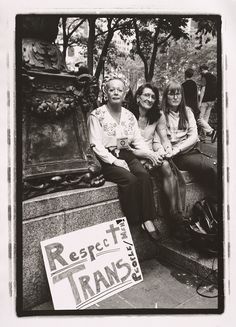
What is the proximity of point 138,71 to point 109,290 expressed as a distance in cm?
141

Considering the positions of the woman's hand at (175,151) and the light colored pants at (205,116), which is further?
the woman's hand at (175,151)

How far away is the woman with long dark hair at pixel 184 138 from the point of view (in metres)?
2.23

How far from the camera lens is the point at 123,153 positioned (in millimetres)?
2273

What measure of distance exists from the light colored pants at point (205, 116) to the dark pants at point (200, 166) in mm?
191

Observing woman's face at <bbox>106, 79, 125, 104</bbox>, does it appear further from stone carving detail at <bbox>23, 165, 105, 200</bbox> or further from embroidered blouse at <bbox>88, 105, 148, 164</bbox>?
stone carving detail at <bbox>23, 165, 105, 200</bbox>

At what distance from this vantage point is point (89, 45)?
2051 mm

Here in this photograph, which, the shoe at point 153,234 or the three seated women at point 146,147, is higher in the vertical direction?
the three seated women at point 146,147

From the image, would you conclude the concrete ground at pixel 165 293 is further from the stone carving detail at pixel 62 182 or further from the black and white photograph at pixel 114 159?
the stone carving detail at pixel 62 182

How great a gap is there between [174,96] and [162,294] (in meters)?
1.30

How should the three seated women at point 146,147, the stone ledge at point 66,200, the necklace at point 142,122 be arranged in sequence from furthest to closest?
the necklace at point 142,122 → the three seated women at point 146,147 → the stone ledge at point 66,200

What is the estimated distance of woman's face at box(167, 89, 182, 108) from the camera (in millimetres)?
2230

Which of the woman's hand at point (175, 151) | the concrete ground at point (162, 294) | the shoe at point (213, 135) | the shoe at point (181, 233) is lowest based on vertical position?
the concrete ground at point (162, 294)

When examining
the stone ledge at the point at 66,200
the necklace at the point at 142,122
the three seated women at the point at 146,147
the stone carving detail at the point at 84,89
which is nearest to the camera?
the stone ledge at the point at 66,200

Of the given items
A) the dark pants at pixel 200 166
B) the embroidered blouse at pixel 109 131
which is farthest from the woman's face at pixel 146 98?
the dark pants at pixel 200 166
